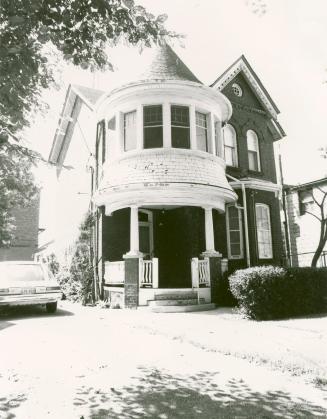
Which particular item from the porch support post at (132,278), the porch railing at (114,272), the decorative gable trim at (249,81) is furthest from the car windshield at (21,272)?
the decorative gable trim at (249,81)

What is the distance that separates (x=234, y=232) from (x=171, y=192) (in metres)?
4.81

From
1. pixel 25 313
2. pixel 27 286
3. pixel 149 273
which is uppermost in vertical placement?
pixel 149 273

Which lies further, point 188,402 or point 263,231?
point 263,231

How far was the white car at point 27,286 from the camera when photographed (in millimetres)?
11422

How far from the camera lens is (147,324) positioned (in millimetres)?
9750

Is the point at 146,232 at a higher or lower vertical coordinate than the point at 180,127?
lower

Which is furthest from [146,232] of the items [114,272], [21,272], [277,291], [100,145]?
[277,291]

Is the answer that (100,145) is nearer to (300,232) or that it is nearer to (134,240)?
(134,240)

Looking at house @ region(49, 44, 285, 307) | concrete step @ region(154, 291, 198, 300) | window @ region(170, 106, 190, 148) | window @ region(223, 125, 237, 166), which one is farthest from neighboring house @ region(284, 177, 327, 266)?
concrete step @ region(154, 291, 198, 300)

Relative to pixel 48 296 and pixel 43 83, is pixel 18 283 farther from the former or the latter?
pixel 43 83

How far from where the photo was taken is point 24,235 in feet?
113

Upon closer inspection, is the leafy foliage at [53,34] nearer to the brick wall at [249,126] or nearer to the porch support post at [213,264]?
the porch support post at [213,264]

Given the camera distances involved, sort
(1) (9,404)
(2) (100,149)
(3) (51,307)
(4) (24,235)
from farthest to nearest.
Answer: (4) (24,235) < (2) (100,149) < (3) (51,307) < (1) (9,404)

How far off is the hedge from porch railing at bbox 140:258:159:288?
8.55ft
